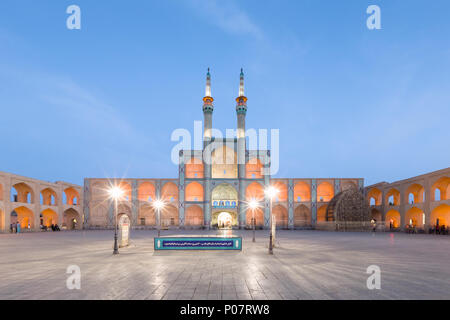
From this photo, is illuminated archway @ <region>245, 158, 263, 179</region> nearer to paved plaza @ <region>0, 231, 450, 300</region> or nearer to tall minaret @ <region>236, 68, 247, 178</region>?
tall minaret @ <region>236, 68, 247, 178</region>

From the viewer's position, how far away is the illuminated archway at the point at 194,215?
42469 millimetres

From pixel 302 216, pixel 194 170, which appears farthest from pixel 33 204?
pixel 302 216

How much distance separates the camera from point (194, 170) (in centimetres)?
4494

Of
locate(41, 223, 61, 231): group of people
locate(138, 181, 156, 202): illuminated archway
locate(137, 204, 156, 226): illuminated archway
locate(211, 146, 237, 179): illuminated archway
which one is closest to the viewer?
locate(41, 223, 61, 231): group of people

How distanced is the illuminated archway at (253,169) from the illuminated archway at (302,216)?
9595 mm

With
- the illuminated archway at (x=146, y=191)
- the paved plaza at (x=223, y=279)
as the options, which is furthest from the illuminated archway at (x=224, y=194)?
the paved plaza at (x=223, y=279)

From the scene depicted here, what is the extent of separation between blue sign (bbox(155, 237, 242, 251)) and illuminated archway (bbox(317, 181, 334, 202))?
36149 millimetres

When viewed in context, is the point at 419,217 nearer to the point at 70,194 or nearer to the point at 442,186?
the point at 442,186

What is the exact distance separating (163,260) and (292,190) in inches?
1442

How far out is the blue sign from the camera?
13.0 m

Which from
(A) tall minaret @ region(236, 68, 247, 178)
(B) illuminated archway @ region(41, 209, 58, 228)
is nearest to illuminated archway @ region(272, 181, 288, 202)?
(A) tall minaret @ region(236, 68, 247, 178)

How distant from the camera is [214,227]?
1630 inches

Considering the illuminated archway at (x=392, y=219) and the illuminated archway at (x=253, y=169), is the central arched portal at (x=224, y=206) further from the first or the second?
the illuminated archway at (x=392, y=219)
